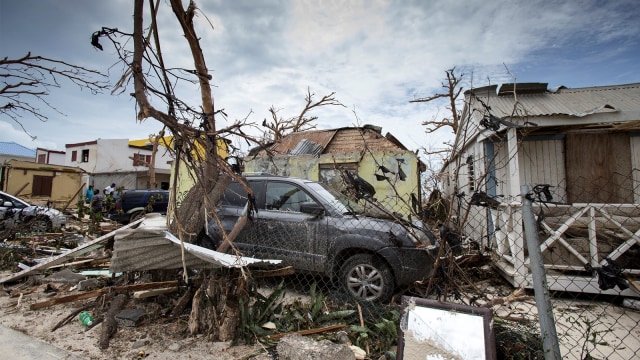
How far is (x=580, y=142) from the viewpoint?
7.02 metres

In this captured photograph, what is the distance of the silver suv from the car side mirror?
8426 mm

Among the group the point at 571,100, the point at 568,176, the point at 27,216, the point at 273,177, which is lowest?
the point at 27,216

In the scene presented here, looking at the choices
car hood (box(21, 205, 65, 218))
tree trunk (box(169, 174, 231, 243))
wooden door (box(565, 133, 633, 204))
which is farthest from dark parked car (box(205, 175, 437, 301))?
car hood (box(21, 205, 65, 218))

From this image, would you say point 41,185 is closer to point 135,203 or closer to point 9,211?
point 135,203

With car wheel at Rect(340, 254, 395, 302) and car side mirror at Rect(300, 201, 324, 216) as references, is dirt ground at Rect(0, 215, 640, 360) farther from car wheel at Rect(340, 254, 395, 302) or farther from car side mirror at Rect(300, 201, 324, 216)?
car side mirror at Rect(300, 201, 324, 216)

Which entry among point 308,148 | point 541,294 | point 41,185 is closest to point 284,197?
point 541,294

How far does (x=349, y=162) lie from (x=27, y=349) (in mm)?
8473

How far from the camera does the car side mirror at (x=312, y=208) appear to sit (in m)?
4.69

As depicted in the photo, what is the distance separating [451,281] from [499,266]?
147 inches

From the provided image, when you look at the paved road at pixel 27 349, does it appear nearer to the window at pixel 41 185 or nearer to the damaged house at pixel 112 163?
the window at pixel 41 185

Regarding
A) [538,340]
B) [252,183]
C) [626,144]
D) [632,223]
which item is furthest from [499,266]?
[252,183]

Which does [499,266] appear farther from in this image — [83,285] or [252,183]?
[83,285]

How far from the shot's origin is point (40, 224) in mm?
9742

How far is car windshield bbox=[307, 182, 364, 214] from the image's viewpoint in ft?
15.6
